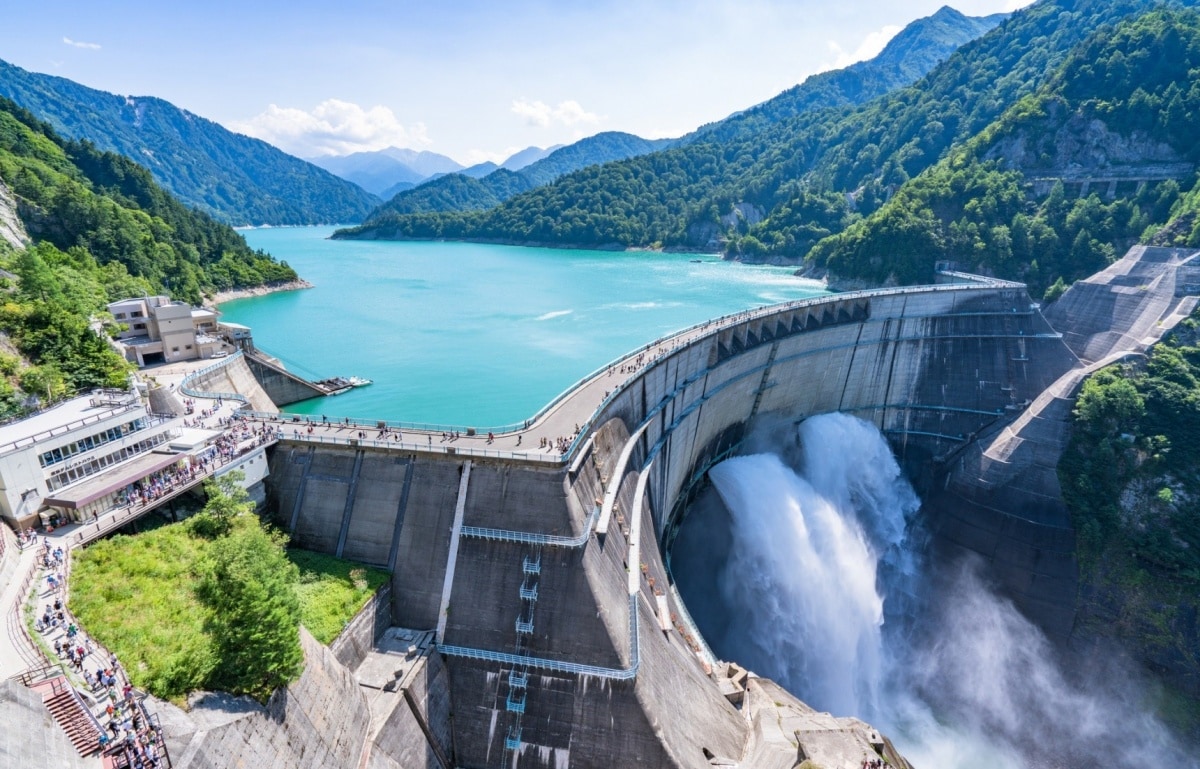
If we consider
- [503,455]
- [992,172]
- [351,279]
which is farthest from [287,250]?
[503,455]

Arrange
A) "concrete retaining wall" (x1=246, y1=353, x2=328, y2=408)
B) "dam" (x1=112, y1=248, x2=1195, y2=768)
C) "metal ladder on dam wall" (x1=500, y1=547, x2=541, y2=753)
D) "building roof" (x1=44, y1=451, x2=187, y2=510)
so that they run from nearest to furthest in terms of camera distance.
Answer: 1. "building roof" (x1=44, y1=451, x2=187, y2=510)
2. "dam" (x1=112, y1=248, x2=1195, y2=768)
3. "metal ladder on dam wall" (x1=500, y1=547, x2=541, y2=753)
4. "concrete retaining wall" (x1=246, y1=353, x2=328, y2=408)

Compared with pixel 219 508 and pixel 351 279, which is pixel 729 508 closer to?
pixel 219 508

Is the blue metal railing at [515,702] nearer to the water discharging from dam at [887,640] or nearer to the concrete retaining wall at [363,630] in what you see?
the concrete retaining wall at [363,630]

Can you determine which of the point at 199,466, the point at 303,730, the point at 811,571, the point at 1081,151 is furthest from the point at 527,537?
the point at 1081,151

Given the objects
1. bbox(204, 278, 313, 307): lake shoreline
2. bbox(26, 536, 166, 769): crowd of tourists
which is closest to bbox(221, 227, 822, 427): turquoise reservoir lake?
bbox(204, 278, 313, 307): lake shoreline

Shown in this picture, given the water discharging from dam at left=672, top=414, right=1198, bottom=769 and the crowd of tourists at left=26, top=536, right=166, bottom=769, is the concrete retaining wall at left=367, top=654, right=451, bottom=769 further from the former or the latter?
the water discharging from dam at left=672, top=414, right=1198, bottom=769

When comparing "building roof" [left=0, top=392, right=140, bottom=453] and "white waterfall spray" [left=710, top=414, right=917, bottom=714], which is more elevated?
"building roof" [left=0, top=392, right=140, bottom=453]
